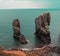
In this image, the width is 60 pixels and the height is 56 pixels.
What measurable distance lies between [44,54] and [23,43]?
1311 inches

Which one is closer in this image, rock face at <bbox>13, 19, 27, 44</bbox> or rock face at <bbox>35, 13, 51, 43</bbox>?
rock face at <bbox>13, 19, 27, 44</bbox>

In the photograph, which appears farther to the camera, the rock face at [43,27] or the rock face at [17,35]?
the rock face at [43,27]

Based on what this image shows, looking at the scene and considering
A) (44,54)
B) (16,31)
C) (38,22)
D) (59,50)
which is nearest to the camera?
(44,54)

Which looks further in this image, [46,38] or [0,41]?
[46,38]

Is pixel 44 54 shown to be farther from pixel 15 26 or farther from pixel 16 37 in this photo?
pixel 15 26

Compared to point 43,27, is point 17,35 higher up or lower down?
lower down

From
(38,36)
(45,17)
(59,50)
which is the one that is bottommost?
(38,36)

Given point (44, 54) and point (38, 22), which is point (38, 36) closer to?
point (38, 22)

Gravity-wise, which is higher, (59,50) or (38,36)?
(59,50)

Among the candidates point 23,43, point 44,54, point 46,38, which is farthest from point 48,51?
point 46,38

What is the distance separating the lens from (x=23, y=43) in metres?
73.6

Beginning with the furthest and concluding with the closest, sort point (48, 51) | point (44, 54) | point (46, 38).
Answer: point (46, 38) < point (48, 51) < point (44, 54)

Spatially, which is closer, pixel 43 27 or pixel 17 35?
pixel 17 35

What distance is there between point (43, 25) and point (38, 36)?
16.5 ft
